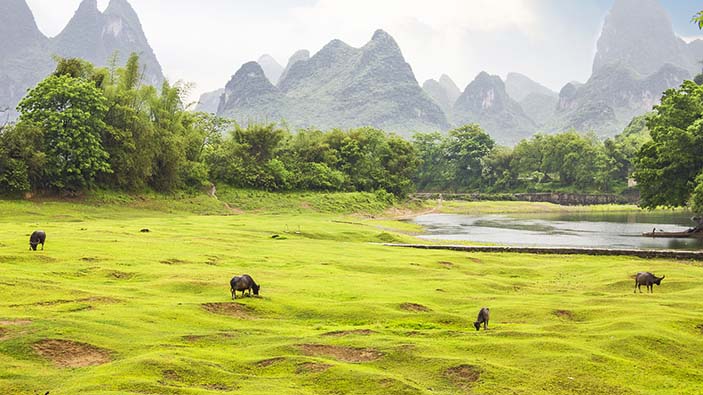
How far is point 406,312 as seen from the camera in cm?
1950

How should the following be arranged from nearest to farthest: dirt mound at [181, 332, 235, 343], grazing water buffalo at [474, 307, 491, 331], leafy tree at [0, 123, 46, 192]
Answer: dirt mound at [181, 332, 235, 343] < grazing water buffalo at [474, 307, 491, 331] < leafy tree at [0, 123, 46, 192]

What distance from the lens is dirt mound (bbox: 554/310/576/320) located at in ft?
63.2

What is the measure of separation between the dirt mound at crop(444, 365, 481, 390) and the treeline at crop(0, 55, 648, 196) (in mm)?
51999

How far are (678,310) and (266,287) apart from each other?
560 inches

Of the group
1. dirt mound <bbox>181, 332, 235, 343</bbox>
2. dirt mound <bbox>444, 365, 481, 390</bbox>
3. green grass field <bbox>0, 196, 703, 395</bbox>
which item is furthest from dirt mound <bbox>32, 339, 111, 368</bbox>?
dirt mound <bbox>444, 365, 481, 390</bbox>

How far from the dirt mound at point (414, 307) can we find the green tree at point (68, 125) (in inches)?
1847

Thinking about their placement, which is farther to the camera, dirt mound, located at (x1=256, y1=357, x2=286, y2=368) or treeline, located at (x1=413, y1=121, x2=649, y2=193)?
treeline, located at (x1=413, y1=121, x2=649, y2=193)

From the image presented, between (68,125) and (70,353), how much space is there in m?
51.2

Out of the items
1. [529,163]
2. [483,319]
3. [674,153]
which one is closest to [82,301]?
[483,319]

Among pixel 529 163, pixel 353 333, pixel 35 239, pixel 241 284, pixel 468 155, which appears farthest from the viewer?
pixel 468 155

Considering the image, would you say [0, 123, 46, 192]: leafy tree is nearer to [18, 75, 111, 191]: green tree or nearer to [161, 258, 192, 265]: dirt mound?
[18, 75, 111, 191]: green tree

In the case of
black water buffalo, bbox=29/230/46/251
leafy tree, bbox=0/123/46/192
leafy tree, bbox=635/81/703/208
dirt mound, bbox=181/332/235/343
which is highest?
leafy tree, bbox=635/81/703/208

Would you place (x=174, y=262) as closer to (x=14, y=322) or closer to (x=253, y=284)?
(x=253, y=284)

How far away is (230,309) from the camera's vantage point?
1867 cm
